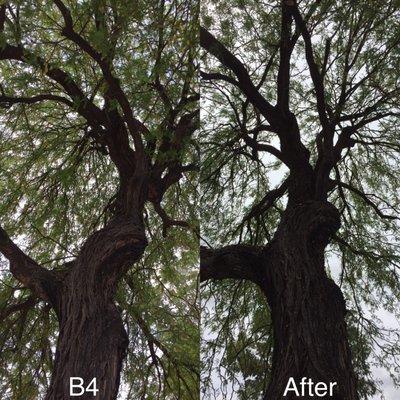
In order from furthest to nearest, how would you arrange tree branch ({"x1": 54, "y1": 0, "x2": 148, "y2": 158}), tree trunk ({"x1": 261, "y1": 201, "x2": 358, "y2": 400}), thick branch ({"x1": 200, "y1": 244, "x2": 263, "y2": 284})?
tree branch ({"x1": 54, "y1": 0, "x2": 148, "y2": 158}) < thick branch ({"x1": 200, "y1": 244, "x2": 263, "y2": 284}) < tree trunk ({"x1": 261, "y1": 201, "x2": 358, "y2": 400})

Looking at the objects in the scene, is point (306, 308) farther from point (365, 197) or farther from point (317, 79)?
point (317, 79)

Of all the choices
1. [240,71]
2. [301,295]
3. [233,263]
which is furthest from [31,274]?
[240,71]

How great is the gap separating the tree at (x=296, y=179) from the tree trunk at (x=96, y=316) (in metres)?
0.31

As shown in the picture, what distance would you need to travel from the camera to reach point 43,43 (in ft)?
6.37

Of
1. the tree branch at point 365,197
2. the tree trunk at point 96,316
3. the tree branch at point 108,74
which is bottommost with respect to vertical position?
the tree trunk at point 96,316

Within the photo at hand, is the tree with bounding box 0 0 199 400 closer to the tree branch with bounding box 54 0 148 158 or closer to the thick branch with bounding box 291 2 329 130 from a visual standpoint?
the tree branch with bounding box 54 0 148 158

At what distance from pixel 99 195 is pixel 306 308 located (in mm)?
Answer: 1519

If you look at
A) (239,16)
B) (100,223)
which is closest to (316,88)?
(239,16)

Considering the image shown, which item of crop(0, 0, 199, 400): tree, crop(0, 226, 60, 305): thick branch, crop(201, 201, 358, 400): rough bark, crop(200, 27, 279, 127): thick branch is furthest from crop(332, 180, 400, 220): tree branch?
crop(0, 226, 60, 305): thick branch

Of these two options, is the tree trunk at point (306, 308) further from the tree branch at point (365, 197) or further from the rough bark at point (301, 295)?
the tree branch at point (365, 197)

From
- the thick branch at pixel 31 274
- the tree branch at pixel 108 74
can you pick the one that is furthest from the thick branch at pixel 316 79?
the thick branch at pixel 31 274

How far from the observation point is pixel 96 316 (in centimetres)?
144

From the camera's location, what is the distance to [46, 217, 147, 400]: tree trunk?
1318mm

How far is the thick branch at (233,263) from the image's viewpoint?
161 centimetres
